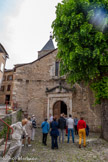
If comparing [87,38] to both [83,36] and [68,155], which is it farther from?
[68,155]

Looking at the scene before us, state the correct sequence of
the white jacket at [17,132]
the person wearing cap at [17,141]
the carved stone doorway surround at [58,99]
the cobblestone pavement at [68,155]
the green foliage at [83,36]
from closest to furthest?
the person wearing cap at [17,141] < the white jacket at [17,132] < the cobblestone pavement at [68,155] < the green foliage at [83,36] < the carved stone doorway surround at [58,99]

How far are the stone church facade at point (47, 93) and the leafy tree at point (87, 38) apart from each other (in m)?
3.72

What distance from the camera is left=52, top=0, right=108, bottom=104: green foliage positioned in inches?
290

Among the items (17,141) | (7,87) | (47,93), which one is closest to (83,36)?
(17,141)

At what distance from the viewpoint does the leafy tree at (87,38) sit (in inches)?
291

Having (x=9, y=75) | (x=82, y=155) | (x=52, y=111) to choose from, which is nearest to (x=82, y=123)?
(x=82, y=155)

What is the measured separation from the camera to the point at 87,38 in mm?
7637

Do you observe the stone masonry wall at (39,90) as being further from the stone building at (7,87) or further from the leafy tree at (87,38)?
the stone building at (7,87)

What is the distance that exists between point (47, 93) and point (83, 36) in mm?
7386

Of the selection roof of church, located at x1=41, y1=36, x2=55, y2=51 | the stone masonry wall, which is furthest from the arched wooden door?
roof of church, located at x1=41, y1=36, x2=55, y2=51

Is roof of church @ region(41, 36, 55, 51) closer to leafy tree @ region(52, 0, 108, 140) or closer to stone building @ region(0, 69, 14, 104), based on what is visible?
stone building @ region(0, 69, 14, 104)

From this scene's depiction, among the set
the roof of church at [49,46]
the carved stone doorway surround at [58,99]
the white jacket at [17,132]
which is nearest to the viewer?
the white jacket at [17,132]

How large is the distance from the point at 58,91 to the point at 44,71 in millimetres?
2803

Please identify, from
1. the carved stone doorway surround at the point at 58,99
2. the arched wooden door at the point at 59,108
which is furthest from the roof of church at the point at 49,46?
the arched wooden door at the point at 59,108
